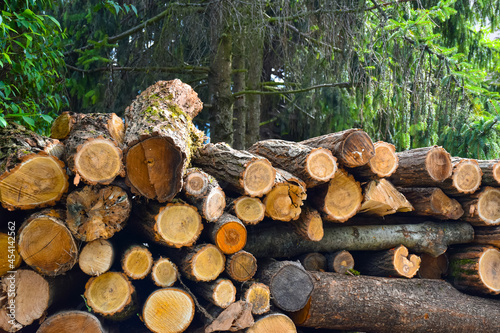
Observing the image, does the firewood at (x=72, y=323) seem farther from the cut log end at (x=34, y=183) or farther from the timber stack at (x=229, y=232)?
the cut log end at (x=34, y=183)

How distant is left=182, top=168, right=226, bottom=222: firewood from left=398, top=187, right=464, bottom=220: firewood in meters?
2.07

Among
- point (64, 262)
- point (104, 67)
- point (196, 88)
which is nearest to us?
point (64, 262)

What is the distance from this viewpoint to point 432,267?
13.9 feet

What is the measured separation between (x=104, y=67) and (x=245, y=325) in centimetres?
485

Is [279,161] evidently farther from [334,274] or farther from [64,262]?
[64,262]

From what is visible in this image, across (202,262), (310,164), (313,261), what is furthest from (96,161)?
(313,261)

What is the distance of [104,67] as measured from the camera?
639cm

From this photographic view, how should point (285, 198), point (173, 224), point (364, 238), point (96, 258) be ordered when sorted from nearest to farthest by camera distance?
point (96, 258) < point (173, 224) < point (285, 198) < point (364, 238)

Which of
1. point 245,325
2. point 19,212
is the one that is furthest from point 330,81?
point 19,212

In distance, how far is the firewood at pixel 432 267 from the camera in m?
4.21

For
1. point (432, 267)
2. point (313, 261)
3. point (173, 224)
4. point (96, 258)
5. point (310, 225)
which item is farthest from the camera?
point (432, 267)

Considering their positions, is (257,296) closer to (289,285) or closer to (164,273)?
(289,285)

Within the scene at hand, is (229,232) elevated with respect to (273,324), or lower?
elevated

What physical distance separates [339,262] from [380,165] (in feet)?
3.19
